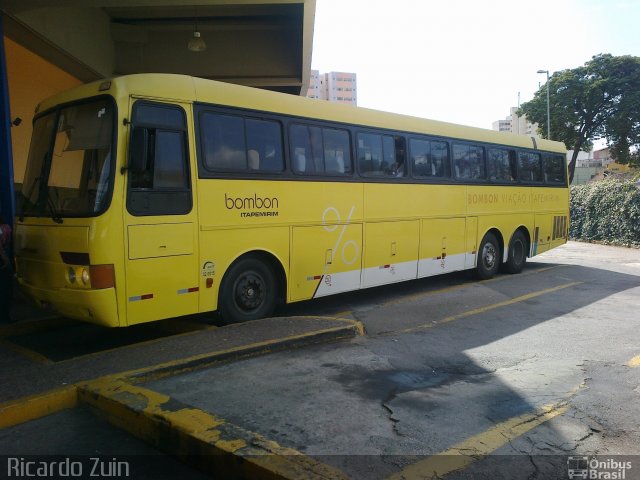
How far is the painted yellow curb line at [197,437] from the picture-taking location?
315 centimetres

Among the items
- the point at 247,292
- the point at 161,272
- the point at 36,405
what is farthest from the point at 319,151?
the point at 36,405

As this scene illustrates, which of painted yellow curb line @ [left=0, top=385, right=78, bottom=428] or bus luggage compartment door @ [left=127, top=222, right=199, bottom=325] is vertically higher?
bus luggage compartment door @ [left=127, top=222, right=199, bottom=325]

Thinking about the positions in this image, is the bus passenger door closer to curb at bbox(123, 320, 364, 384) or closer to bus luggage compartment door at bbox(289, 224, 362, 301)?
curb at bbox(123, 320, 364, 384)

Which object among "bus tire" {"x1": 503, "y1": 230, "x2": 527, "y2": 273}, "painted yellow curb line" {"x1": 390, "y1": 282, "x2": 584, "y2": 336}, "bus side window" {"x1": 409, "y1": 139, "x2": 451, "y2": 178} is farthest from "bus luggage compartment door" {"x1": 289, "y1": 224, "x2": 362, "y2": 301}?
"bus tire" {"x1": 503, "y1": 230, "x2": 527, "y2": 273}

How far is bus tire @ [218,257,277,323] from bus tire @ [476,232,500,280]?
5.84 meters

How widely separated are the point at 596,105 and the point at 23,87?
136ft

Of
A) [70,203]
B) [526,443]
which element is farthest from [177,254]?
[526,443]

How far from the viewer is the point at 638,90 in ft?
127

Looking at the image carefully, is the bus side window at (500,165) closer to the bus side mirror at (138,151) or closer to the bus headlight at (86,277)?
the bus side mirror at (138,151)

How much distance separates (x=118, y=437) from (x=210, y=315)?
3.76m

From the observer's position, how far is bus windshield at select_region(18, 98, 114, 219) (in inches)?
223

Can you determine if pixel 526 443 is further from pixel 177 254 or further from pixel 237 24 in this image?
pixel 237 24

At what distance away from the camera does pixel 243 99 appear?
275 inches

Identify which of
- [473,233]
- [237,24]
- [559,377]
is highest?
[237,24]
